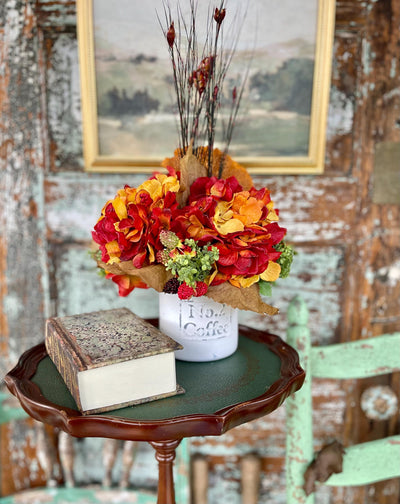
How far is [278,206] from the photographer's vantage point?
45.9 inches

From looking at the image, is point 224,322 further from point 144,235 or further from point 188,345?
point 144,235

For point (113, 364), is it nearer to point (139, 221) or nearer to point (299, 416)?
point (139, 221)

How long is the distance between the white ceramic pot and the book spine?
0.19m

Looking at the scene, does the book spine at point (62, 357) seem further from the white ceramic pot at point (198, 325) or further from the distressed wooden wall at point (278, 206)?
the distressed wooden wall at point (278, 206)

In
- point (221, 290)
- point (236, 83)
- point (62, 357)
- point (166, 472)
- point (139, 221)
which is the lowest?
point (166, 472)

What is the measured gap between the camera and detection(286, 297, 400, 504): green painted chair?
0.94 metres

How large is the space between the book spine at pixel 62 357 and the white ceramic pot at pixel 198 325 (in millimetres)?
188

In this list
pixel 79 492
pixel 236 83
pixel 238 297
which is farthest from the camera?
pixel 79 492

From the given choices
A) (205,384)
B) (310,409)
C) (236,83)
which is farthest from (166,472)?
(236,83)

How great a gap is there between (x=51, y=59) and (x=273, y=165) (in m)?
0.63

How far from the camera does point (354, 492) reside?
1.28 m

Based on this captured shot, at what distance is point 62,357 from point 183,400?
0.21 metres

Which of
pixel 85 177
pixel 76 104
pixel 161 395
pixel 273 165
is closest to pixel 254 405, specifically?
pixel 161 395

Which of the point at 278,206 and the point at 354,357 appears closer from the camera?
the point at 354,357
